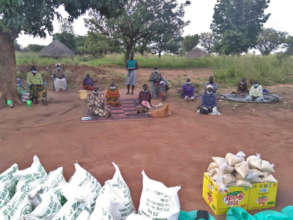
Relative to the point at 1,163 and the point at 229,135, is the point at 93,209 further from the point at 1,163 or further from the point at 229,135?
the point at 229,135

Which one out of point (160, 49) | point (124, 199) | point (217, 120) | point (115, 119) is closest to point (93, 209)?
point (124, 199)

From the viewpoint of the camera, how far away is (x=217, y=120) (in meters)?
6.35

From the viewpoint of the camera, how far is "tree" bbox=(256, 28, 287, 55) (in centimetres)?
3511

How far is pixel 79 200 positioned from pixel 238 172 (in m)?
1.54

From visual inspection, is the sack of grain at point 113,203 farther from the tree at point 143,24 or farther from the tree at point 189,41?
the tree at point 189,41

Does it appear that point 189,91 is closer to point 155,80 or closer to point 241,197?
point 155,80

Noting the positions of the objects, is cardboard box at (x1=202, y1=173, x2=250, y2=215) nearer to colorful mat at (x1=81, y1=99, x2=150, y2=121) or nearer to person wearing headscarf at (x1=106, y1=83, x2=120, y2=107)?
colorful mat at (x1=81, y1=99, x2=150, y2=121)

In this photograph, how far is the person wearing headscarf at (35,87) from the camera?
25.8ft

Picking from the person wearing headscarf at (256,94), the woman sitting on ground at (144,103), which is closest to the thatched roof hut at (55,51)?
the woman sitting on ground at (144,103)

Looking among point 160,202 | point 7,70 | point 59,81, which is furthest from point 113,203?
point 59,81

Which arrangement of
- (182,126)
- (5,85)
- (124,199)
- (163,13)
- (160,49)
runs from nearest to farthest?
(124,199) → (182,126) → (5,85) → (163,13) → (160,49)

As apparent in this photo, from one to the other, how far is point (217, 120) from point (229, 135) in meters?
1.16

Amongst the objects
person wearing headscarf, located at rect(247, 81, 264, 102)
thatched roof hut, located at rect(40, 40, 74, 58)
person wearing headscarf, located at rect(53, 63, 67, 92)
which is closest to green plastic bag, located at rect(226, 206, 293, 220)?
person wearing headscarf, located at rect(247, 81, 264, 102)

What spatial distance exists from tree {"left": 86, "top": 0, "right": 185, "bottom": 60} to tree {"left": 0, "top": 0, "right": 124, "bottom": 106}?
944 centimetres
